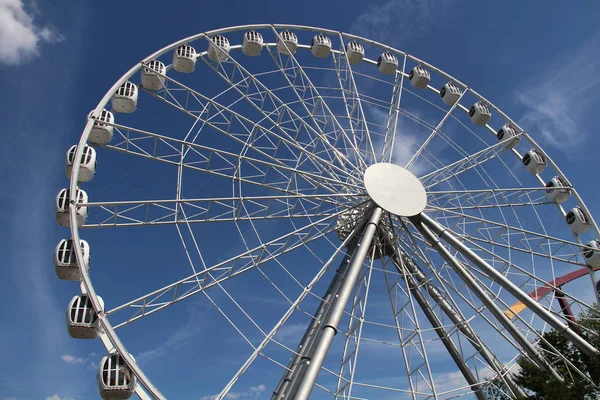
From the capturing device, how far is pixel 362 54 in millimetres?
23125

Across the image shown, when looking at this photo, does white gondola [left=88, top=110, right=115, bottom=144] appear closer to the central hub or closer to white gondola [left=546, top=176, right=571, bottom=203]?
the central hub

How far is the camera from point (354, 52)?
75.1ft

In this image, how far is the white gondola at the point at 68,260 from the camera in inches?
488

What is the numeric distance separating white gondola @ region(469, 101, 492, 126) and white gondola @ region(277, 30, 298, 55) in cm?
973

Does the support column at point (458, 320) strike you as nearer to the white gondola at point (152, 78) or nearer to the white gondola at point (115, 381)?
the white gondola at point (115, 381)

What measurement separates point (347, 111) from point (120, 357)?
14.1 metres

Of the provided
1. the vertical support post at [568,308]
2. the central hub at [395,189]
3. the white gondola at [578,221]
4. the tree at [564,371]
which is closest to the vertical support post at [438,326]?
the tree at [564,371]

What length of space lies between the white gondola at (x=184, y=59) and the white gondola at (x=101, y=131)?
4356 millimetres

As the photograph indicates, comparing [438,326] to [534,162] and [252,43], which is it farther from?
[252,43]

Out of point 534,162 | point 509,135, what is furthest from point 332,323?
point 509,135

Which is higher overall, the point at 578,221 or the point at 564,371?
the point at 578,221

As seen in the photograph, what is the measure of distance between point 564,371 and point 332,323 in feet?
31.9

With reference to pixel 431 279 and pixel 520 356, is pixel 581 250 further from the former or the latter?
pixel 431 279

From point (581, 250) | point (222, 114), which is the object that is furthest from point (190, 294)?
point (581, 250)
